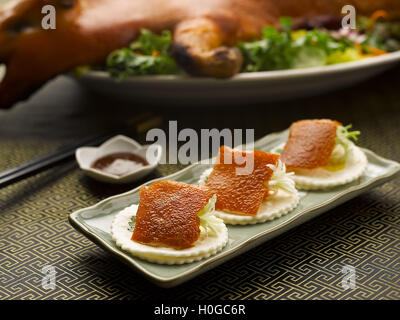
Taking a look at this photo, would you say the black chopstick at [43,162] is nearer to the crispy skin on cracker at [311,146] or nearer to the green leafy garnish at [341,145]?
the crispy skin on cracker at [311,146]

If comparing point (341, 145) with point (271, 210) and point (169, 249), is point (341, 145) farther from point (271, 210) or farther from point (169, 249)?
point (169, 249)

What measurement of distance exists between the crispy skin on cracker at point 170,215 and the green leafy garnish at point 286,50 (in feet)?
3.44

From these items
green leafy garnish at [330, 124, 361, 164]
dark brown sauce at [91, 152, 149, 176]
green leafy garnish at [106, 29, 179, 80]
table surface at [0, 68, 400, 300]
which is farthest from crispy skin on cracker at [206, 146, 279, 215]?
green leafy garnish at [106, 29, 179, 80]

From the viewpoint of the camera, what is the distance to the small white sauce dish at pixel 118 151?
1.76 m

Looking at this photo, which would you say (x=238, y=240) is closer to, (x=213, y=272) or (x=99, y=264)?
(x=213, y=272)

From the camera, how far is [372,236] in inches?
59.1

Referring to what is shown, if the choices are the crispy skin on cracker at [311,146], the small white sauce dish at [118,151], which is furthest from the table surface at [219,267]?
the crispy skin on cracker at [311,146]

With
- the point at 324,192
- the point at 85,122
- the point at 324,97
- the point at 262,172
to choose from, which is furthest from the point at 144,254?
the point at 324,97

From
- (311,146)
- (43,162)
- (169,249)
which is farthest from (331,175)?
(43,162)

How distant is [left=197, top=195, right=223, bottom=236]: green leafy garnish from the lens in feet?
4.35

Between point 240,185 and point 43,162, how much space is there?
27.7 inches

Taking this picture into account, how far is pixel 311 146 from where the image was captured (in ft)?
5.40

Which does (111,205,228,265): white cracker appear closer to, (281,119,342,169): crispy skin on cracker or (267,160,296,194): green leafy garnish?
(267,160,296,194): green leafy garnish

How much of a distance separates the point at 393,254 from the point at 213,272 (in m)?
0.45
